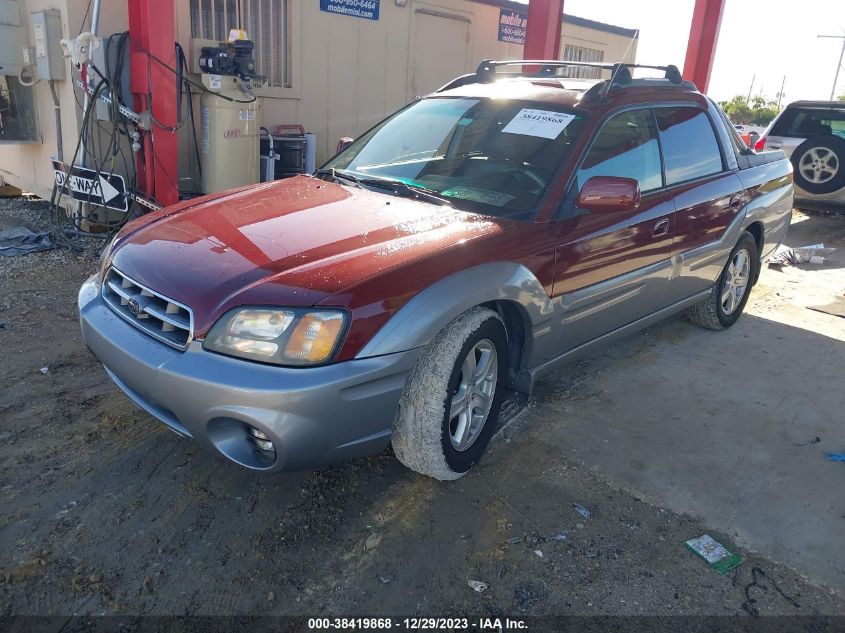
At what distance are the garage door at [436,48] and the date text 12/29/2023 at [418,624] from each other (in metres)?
8.44

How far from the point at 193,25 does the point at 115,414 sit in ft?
18.0

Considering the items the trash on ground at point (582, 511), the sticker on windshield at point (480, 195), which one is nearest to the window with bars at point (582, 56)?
the sticker on windshield at point (480, 195)

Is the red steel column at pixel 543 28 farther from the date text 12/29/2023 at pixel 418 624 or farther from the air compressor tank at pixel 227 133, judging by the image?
the date text 12/29/2023 at pixel 418 624

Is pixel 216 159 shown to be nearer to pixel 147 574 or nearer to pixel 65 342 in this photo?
pixel 65 342

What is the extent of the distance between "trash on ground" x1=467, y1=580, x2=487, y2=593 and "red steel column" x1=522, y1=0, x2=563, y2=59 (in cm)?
759

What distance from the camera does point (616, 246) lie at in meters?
3.39

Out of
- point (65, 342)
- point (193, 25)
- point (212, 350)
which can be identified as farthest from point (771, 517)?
point (193, 25)

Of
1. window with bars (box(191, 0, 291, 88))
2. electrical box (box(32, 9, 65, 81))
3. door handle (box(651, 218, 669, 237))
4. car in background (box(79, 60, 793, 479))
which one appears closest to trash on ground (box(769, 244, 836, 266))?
car in background (box(79, 60, 793, 479))

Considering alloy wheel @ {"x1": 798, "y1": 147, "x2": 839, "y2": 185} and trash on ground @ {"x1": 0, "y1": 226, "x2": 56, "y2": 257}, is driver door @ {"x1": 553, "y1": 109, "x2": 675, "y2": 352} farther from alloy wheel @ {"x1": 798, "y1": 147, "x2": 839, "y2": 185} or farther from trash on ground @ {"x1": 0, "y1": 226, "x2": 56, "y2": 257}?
alloy wheel @ {"x1": 798, "y1": 147, "x2": 839, "y2": 185}

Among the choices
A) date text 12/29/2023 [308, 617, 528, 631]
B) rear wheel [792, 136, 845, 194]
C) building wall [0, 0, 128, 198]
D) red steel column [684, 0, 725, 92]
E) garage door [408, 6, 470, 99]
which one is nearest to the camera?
date text 12/29/2023 [308, 617, 528, 631]

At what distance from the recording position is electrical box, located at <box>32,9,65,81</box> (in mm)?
6305

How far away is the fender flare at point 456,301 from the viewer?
2379 millimetres

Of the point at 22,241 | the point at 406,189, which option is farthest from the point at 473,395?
the point at 22,241

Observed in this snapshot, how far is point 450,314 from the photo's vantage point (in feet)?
8.33
